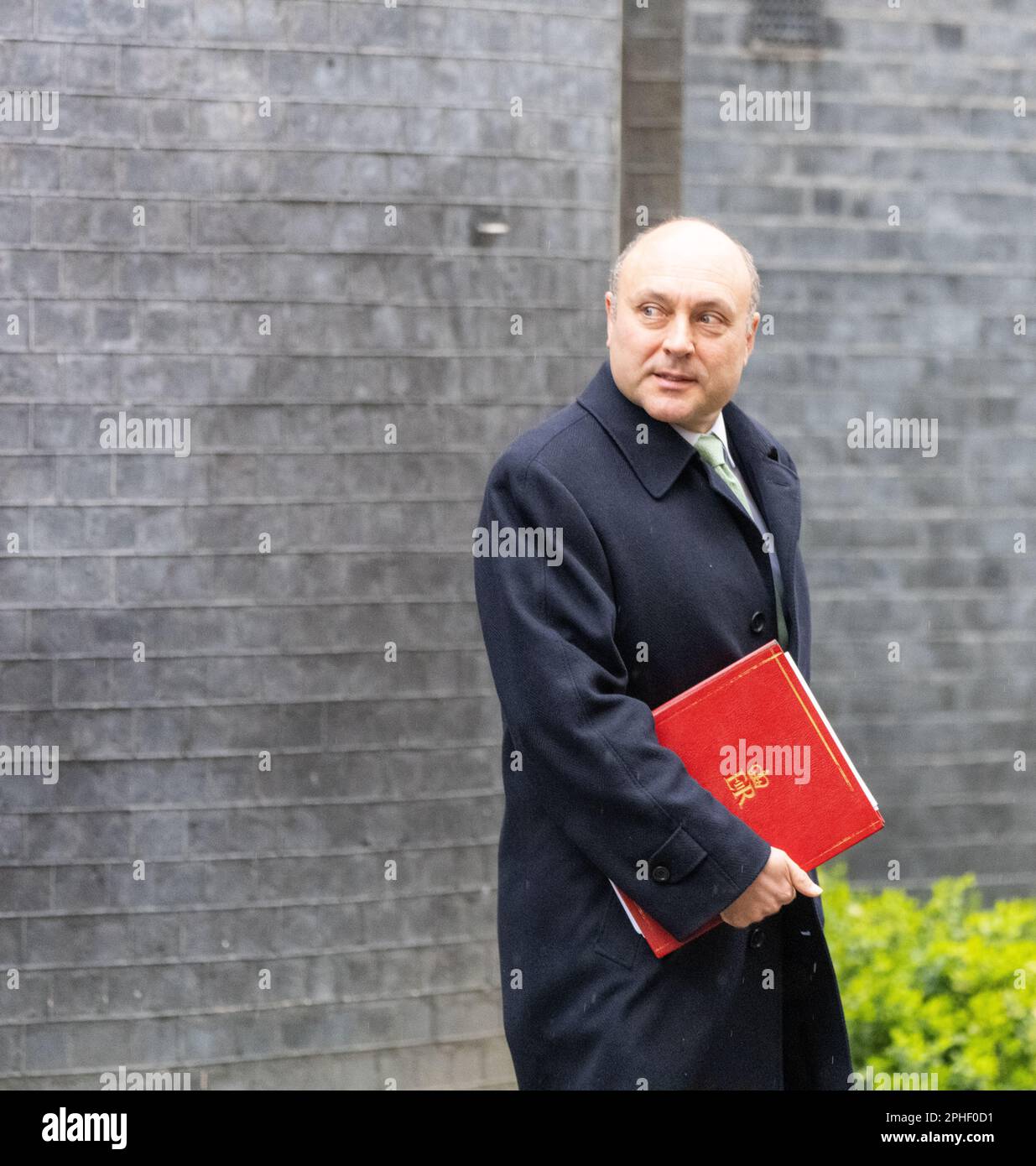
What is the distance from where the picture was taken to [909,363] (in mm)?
6008

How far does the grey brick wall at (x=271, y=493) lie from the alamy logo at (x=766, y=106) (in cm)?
67

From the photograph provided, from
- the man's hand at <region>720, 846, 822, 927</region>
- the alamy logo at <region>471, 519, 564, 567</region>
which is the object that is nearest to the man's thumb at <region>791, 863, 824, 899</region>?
the man's hand at <region>720, 846, 822, 927</region>

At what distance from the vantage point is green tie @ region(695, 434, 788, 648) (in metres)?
3.01

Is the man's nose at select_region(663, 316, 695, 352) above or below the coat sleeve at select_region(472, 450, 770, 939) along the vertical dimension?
above

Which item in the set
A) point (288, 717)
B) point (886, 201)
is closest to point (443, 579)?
point (288, 717)

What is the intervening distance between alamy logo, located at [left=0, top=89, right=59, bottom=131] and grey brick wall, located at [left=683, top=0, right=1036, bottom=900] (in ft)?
7.37

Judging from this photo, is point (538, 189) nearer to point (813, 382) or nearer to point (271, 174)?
point (271, 174)

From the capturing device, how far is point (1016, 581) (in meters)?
6.18

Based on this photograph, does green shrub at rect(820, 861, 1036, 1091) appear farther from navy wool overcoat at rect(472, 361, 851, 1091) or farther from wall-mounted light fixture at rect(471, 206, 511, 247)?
wall-mounted light fixture at rect(471, 206, 511, 247)

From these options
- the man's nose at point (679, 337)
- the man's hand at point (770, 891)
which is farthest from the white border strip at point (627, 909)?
the man's nose at point (679, 337)

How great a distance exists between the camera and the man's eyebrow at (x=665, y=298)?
112 inches

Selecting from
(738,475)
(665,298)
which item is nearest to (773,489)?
(738,475)

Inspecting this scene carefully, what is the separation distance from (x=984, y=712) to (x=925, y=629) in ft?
1.35

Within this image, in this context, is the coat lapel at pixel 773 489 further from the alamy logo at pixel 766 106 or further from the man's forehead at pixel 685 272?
the alamy logo at pixel 766 106
